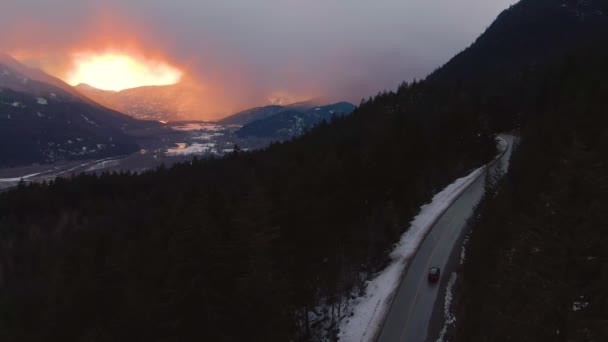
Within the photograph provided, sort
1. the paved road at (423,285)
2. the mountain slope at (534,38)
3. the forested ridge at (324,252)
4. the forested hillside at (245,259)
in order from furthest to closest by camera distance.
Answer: the mountain slope at (534,38) → the paved road at (423,285) → the forested hillside at (245,259) → the forested ridge at (324,252)

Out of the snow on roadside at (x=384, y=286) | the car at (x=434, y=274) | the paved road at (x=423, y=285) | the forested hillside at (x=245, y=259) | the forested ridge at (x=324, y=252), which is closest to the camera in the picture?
the forested ridge at (x=324, y=252)

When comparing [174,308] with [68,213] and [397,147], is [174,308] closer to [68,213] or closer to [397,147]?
[397,147]

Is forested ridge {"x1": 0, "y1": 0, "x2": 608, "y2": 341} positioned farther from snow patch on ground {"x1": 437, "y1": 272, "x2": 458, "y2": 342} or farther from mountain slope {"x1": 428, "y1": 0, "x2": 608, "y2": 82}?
mountain slope {"x1": 428, "y1": 0, "x2": 608, "y2": 82}

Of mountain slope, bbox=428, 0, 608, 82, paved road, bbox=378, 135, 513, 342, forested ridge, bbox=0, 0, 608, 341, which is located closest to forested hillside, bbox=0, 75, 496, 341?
forested ridge, bbox=0, 0, 608, 341

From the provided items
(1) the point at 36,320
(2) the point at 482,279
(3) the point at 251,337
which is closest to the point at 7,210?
(1) the point at 36,320

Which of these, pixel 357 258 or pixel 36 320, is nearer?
pixel 36 320

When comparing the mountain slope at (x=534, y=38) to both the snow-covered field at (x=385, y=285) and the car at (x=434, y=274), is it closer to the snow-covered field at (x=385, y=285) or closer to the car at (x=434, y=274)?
the snow-covered field at (x=385, y=285)

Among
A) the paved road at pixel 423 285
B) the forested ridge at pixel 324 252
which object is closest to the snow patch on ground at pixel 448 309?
the paved road at pixel 423 285

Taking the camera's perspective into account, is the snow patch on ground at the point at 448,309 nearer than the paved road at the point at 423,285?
Yes
